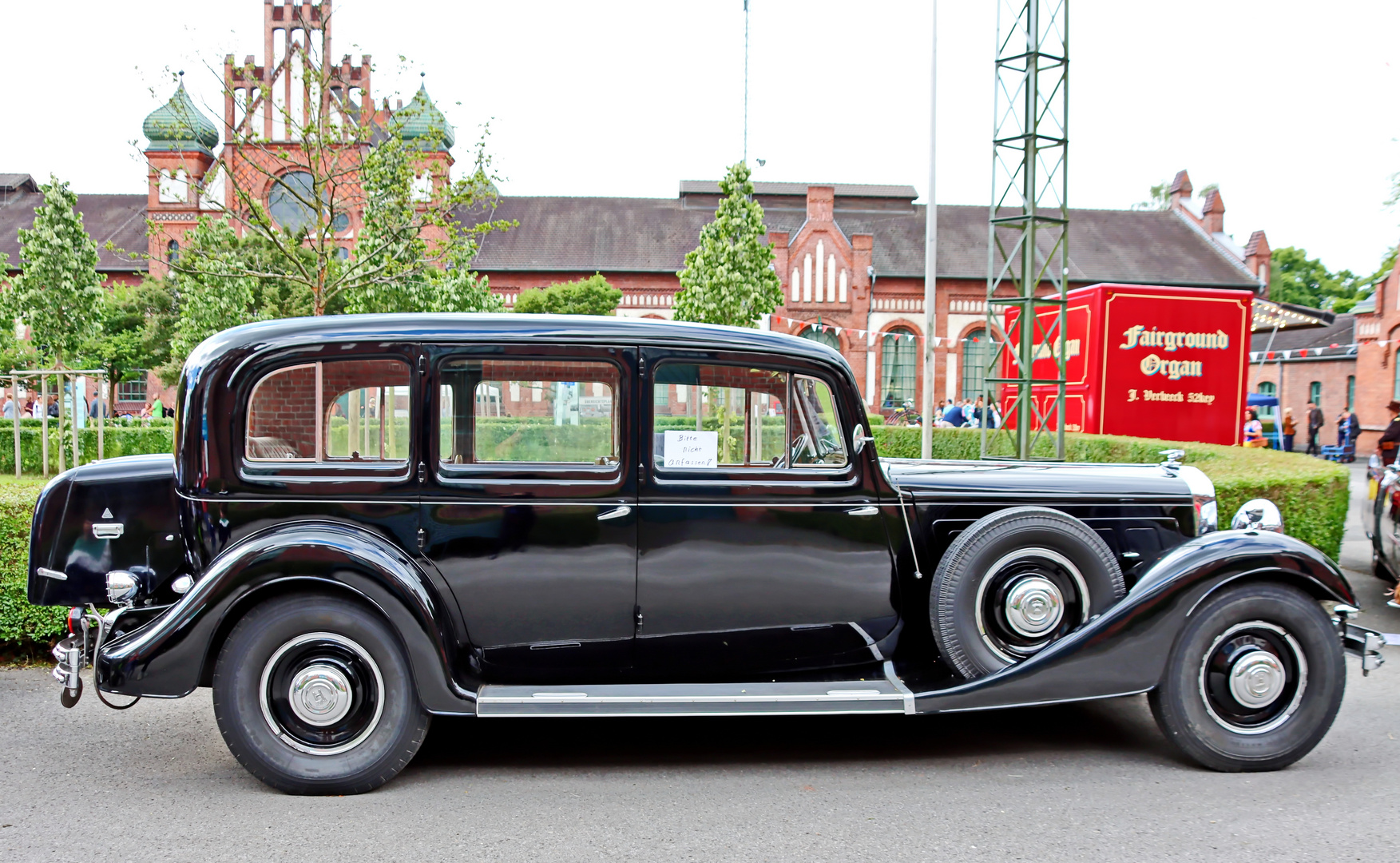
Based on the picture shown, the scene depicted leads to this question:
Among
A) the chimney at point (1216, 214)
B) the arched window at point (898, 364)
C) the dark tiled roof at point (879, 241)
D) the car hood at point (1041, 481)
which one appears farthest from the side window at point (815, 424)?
the chimney at point (1216, 214)

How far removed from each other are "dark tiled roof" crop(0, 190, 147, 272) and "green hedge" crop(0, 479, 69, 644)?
43.7 metres

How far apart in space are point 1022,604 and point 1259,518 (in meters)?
1.26

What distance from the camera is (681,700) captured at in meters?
3.56

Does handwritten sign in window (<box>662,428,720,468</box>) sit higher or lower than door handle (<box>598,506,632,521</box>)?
higher

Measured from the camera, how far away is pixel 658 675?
3.83 metres

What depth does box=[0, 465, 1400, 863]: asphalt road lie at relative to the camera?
122 inches

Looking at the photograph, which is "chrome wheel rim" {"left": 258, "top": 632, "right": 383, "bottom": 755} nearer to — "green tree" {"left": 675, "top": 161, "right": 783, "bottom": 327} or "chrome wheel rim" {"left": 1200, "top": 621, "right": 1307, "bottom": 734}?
"chrome wheel rim" {"left": 1200, "top": 621, "right": 1307, "bottom": 734}

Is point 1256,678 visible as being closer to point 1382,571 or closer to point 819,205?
point 1382,571

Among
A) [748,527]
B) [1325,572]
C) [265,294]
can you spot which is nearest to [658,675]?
[748,527]

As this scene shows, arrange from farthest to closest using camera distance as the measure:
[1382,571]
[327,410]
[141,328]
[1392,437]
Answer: [141,328], [1392,437], [1382,571], [327,410]

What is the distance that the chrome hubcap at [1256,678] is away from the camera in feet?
12.2

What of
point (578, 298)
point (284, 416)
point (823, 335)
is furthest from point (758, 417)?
point (823, 335)

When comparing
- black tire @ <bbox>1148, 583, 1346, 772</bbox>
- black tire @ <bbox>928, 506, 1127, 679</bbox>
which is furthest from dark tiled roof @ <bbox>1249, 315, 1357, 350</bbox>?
black tire @ <bbox>928, 506, 1127, 679</bbox>

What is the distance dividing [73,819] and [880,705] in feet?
9.81
